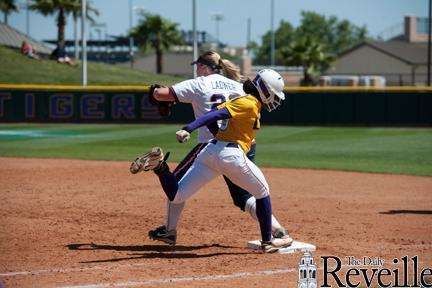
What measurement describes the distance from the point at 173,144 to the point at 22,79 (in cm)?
2344

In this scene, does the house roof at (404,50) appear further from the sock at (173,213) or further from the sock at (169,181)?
the sock at (169,181)

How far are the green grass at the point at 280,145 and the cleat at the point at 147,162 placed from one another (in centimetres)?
876

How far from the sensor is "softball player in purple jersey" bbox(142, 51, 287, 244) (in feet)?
26.8

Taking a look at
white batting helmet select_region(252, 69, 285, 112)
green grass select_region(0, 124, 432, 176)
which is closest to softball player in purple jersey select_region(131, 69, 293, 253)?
white batting helmet select_region(252, 69, 285, 112)

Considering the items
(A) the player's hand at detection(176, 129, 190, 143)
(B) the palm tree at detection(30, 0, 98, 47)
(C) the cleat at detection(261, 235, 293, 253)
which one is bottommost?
(C) the cleat at detection(261, 235, 293, 253)

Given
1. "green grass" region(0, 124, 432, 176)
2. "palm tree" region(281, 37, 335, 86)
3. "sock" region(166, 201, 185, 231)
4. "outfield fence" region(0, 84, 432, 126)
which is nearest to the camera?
"sock" region(166, 201, 185, 231)

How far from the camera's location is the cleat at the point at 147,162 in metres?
7.95

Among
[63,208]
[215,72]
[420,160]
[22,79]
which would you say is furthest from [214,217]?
[22,79]

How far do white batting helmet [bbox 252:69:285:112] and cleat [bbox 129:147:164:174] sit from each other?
1133 millimetres

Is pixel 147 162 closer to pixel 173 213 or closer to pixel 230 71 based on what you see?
pixel 173 213

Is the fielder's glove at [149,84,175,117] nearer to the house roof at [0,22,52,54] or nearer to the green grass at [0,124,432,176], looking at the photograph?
the green grass at [0,124,432,176]

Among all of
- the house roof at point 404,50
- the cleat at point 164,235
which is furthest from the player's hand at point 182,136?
the house roof at point 404,50

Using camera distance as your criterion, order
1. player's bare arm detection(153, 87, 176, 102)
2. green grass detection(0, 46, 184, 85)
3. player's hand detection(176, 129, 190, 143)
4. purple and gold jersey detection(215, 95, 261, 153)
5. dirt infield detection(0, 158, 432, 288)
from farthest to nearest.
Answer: green grass detection(0, 46, 184, 85) → player's bare arm detection(153, 87, 176, 102) → purple and gold jersey detection(215, 95, 261, 153) → player's hand detection(176, 129, 190, 143) → dirt infield detection(0, 158, 432, 288)

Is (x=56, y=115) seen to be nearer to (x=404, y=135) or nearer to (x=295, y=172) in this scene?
(x=404, y=135)
